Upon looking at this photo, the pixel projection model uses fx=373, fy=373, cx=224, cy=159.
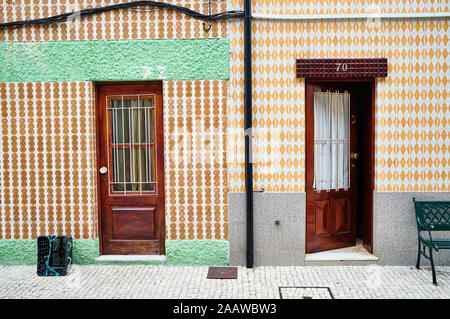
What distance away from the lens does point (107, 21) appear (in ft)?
17.2

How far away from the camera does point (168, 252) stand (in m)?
5.33

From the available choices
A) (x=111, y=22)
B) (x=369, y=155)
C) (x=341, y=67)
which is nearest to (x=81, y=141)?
(x=111, y=22)

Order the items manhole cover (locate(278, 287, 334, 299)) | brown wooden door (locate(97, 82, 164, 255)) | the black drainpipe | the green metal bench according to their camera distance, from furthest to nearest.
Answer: brown wooden door (locate(97, 82, 164, 255)), the black drainpipe, the green metal bench, manhole cover (locate(278, 287, 334, 299))

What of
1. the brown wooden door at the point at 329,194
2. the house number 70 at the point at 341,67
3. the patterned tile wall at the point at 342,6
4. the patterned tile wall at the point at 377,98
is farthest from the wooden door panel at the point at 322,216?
the patterned tile wall at the point at 342,6

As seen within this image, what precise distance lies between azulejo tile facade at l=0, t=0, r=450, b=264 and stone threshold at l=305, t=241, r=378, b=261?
17cm

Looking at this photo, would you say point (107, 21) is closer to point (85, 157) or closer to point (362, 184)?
point (85, 157)

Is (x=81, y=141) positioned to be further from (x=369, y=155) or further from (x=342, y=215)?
(x=369, y=155)

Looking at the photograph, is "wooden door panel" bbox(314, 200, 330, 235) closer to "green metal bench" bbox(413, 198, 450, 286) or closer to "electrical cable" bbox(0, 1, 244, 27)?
"green metal bench" bbox(413, 198, 450, 286)

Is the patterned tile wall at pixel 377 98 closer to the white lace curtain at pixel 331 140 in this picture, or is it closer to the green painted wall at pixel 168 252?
the white lace curtain at pixel 331 140

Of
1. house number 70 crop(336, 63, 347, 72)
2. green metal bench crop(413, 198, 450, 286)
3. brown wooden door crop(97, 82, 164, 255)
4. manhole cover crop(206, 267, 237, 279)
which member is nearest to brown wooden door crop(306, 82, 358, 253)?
house number 70 crop(336, 63, 347, 72)

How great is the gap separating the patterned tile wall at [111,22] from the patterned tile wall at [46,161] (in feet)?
2.45

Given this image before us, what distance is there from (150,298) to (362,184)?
3.80 meters

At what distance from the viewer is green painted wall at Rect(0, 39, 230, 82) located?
5211mm

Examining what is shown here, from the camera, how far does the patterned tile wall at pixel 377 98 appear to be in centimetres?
514
